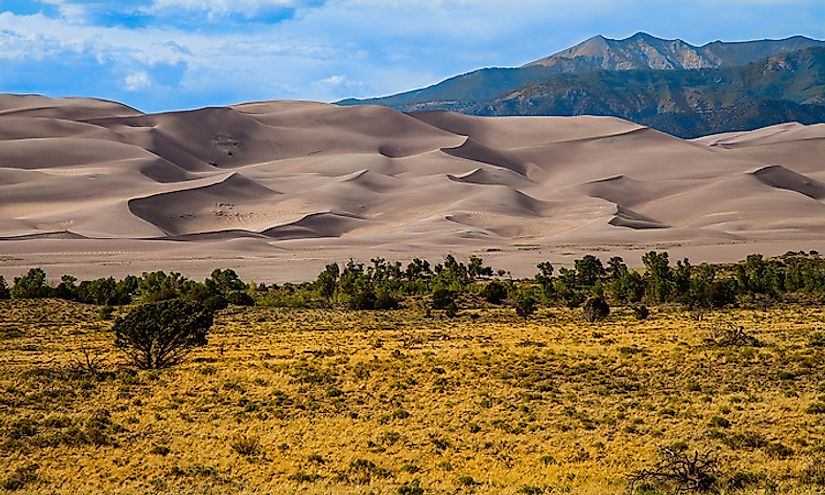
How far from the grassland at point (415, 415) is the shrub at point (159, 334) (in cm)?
75

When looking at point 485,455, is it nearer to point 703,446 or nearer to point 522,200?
point 703,446

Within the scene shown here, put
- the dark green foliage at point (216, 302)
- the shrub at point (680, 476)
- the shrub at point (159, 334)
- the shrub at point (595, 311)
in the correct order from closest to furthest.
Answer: the shrub at point (680, 476), the shrub at point (159, 334), the shrub at point (595, 311), the dark green foliage at point (216, 302)

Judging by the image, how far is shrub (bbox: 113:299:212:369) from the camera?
2714cm

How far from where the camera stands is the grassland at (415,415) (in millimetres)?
15555

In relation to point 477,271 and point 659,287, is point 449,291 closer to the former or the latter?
point 659,287

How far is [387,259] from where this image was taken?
92438mm

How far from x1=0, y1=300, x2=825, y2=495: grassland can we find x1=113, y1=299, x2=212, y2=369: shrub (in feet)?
2.46

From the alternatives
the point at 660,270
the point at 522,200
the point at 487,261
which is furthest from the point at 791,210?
the point at 660,270

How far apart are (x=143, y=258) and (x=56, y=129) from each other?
121604 millimetres

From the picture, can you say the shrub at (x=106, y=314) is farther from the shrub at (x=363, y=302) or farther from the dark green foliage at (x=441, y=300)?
the dark green foliage at (x=441, y=300)

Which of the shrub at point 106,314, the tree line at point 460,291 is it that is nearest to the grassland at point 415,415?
the shrub at point 106,314

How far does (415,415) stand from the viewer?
19.9 metres

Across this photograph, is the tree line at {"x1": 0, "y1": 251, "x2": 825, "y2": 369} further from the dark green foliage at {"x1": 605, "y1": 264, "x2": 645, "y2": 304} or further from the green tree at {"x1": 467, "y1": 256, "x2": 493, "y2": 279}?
the green tree at {"x1": 467, "y1": 256, "x2": 493, "y2": 279}

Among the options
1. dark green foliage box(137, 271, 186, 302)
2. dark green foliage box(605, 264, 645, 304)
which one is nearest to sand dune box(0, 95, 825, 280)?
dark green foliage box(137, 271, 186, 302)
